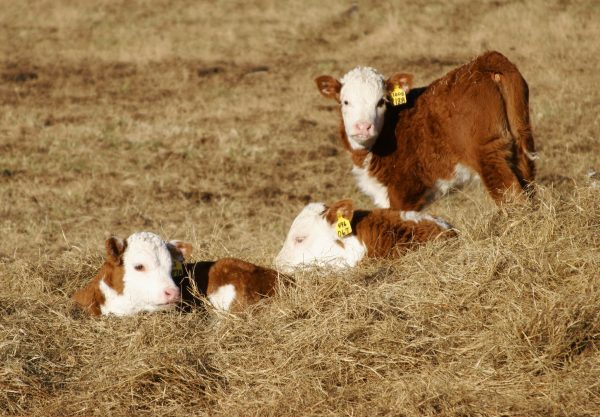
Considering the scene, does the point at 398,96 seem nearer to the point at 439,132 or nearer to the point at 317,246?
the point at 439,132

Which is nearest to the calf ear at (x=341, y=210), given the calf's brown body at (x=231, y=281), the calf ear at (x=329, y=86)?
the calf's brown body at (x=231, y=281)

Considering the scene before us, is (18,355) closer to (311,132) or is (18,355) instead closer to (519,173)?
(519,173)

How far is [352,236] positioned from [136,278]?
180 cm

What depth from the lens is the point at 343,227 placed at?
23.1ft

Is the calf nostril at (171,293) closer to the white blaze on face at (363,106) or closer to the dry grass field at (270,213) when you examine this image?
the dry grass field at (270,213)

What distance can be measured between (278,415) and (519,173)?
372 cm

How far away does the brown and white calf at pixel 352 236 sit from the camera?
23.2ft

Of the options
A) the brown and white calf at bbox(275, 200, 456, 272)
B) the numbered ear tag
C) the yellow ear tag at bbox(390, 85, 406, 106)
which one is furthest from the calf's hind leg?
the numbered ear tag

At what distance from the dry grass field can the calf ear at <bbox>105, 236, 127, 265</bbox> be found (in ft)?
1.70

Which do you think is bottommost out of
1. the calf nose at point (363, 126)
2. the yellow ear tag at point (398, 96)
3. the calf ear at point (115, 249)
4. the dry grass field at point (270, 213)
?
the dry grass field at point (270, 213)

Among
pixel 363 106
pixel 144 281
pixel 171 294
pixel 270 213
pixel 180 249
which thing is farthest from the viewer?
pixel 270 213

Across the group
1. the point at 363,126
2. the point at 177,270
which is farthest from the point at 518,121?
the point at 177,270

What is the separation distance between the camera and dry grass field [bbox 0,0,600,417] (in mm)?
5191

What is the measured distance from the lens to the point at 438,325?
5.54m
